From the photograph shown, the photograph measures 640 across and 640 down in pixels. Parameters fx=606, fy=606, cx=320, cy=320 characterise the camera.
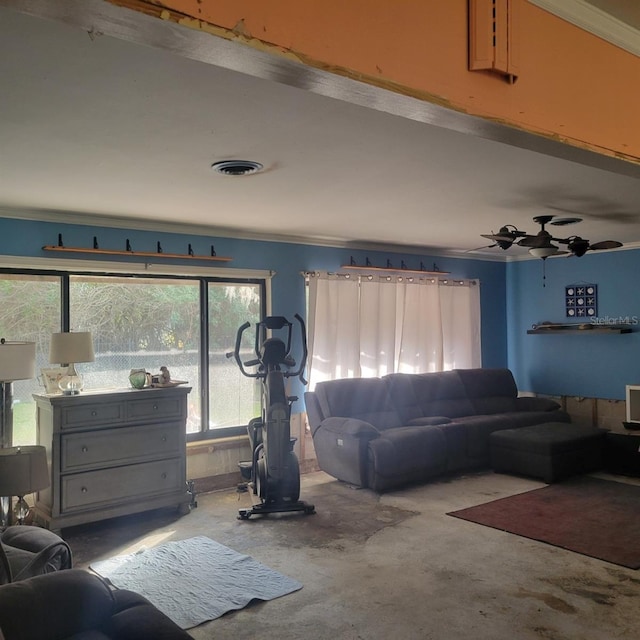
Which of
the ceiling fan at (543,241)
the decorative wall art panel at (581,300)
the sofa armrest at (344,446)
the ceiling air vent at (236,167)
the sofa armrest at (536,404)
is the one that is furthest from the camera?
the decorative wall art panel at (581,300)

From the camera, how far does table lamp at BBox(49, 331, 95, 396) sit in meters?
4.22

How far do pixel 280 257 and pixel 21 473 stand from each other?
3081mm

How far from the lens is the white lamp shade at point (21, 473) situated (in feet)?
11.8

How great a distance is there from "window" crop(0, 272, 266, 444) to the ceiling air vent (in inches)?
78.3

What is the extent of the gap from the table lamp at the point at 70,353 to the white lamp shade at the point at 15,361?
1.04 ft

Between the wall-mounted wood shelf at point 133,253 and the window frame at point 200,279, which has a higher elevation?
the wall-mounted wood shelf at point 133,253

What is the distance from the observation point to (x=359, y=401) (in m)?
5.84

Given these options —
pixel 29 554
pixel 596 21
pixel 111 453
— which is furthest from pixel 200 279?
pixel 596 21

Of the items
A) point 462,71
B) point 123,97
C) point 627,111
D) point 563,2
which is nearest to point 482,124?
point 462,71

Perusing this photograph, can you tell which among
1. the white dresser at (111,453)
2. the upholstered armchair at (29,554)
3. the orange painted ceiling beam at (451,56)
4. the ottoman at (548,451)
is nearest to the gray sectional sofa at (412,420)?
the ottoman at (548,451)

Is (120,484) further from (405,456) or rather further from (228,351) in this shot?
(405,456)

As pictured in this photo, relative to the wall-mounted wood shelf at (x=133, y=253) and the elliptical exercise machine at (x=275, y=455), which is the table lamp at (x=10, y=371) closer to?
the wall-mounted wood shelf at (x=133, y=253)

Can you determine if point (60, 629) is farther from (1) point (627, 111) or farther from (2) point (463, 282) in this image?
(2) point (463, 282)

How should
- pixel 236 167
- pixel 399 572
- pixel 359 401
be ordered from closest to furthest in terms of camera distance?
pixel 236 167 < pixel 399 572 < pixel 359 401
